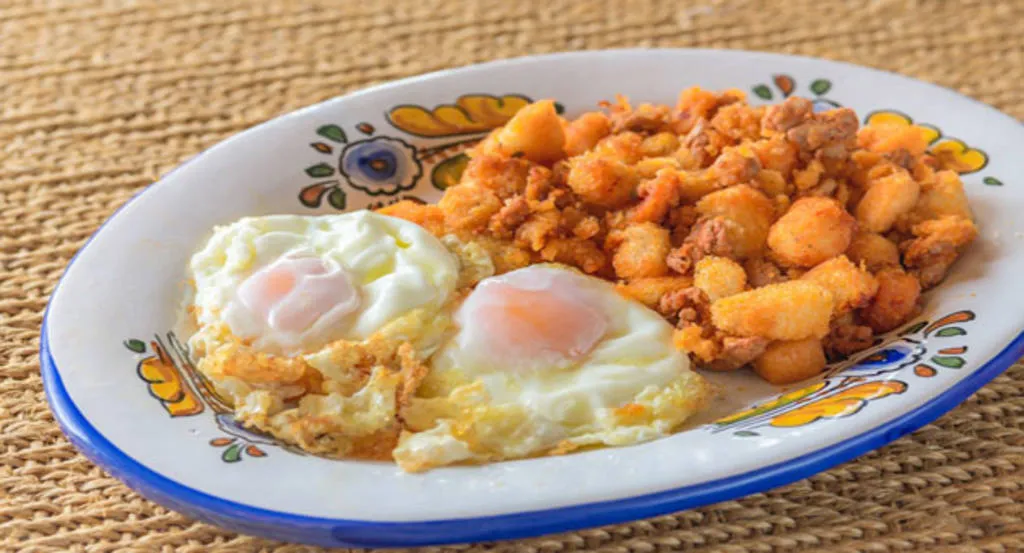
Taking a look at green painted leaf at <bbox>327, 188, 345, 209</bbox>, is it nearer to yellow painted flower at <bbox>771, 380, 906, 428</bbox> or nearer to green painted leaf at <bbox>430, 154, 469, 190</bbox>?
green painted leaf at <bbox>430, 154, 469, 190</bbox>

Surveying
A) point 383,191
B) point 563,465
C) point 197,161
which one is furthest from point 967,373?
point 197,161

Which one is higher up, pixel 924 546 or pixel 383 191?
Answer: pixel 383 191

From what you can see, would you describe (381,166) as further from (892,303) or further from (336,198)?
(892,303)

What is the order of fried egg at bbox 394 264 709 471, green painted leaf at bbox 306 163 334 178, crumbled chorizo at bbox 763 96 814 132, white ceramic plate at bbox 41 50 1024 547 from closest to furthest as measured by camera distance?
white ceramic plate at bbox 41 50 1024 547 < fried egg at bbox 394 264 709 471 < crumbled chorizo at bbox 763 96 814 132 < green painted leaf at bbox 306 163 334 178

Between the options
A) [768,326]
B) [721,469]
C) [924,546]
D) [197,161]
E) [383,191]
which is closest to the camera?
[721,469]

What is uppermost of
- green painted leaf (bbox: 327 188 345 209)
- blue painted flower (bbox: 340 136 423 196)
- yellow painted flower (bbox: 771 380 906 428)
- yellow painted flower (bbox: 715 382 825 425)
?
blue painted flower (bbox: 340 136 423 196)

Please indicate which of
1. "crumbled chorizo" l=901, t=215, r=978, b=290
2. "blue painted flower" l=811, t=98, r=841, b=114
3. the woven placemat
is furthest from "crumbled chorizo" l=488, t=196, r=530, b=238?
"blue painted flower" l=811, t=98, r=841, b=114

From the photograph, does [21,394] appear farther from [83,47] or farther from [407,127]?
[83,47]
